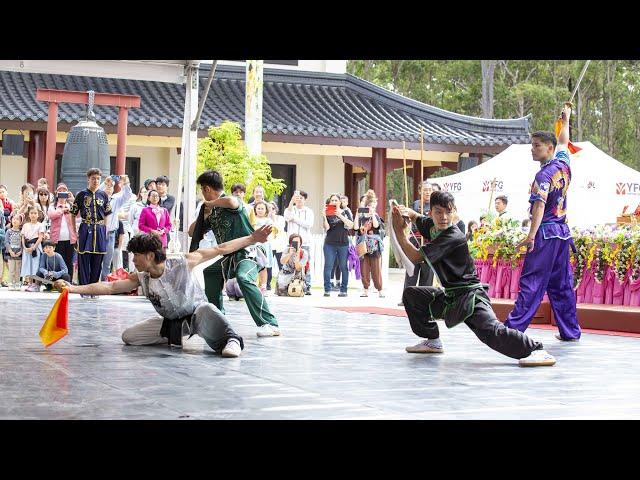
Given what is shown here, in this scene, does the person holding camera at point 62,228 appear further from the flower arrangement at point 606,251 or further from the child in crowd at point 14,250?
the flower arrangement at point 606,251

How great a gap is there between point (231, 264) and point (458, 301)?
232 cm

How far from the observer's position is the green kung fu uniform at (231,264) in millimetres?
9281

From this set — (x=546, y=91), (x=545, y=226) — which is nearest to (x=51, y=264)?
(x=545, y=226)

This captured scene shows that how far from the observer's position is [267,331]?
9.62 meters

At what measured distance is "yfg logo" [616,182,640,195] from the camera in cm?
1878

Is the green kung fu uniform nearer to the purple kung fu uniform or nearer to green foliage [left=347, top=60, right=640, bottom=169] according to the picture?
the purple kung fu uniform

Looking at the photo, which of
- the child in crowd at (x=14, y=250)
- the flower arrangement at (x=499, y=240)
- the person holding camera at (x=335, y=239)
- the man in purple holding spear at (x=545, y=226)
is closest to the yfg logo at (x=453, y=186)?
the person holding camera at (x=335, y=239)

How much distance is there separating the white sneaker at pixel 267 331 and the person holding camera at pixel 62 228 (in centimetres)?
657

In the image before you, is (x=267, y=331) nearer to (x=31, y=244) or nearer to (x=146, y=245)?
(x=146, y=245)

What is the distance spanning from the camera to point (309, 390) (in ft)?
21.0

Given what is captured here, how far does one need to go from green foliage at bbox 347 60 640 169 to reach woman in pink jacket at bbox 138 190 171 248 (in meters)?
21.4
